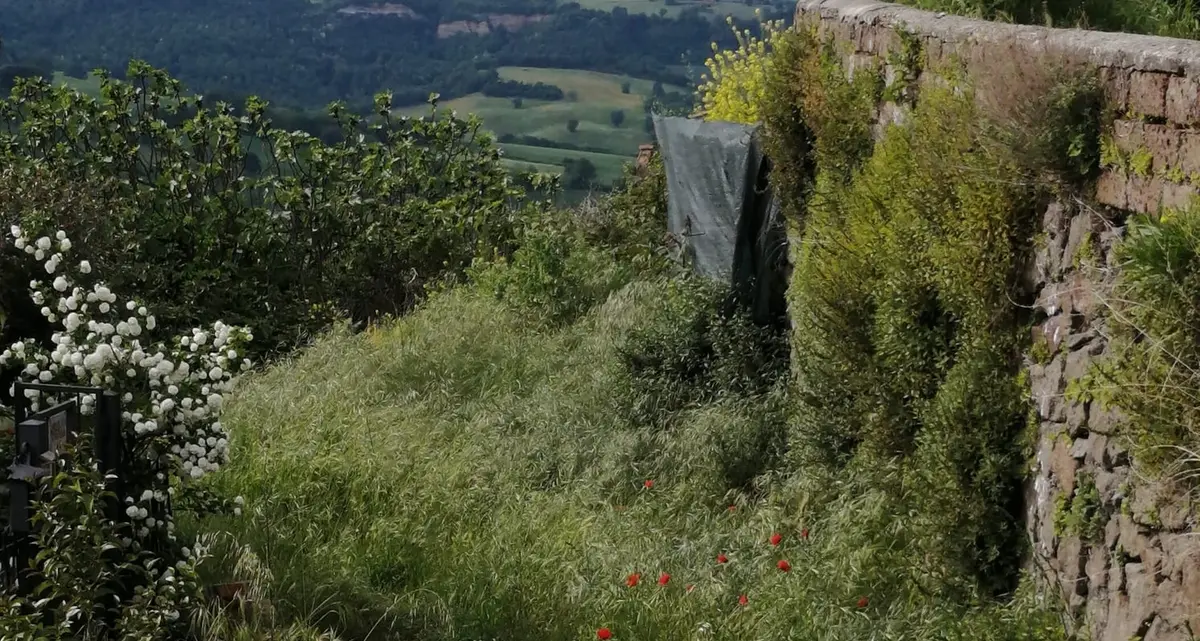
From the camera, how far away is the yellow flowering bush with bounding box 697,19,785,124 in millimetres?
8789

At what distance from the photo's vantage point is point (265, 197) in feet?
33.4

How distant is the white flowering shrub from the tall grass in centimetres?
57

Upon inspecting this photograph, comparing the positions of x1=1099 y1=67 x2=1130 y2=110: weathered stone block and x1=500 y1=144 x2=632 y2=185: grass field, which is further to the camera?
x1=500 y1=144 x2=632 y2=185: grass field

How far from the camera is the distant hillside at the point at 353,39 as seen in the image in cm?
1625

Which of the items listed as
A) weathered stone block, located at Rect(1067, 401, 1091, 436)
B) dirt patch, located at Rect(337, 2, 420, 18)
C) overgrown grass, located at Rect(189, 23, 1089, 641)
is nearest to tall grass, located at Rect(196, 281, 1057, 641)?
overgrown grass, located at Rect(189, 23, 1089, 641)

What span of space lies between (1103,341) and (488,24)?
19659 mm

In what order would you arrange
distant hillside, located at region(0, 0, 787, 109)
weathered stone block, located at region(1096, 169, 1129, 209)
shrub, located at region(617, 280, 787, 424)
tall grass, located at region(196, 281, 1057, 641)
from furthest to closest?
distant hillside, located at region(0, 0, 787, 109), shrub, located at region(617, 280, 787, 424), tall grass, located at region(196, 281, 1057, 641), weathered stone block, located at region(1096, 169, 1129, 209)

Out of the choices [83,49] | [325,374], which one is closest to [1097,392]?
[325,374]

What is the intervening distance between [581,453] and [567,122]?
39.4 feet

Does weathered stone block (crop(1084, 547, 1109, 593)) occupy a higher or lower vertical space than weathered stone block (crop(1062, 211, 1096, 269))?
lower

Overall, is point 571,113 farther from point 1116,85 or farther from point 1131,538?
point 1131,538

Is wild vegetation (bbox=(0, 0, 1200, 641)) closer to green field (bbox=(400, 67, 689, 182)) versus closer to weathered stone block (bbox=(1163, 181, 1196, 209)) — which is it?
weathered stone block (bbox=(1163, 181, 1196, 209))

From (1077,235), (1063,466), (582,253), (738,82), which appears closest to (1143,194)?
(1077,235)

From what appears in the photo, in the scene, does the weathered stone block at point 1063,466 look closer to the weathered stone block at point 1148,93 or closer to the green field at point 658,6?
the weathered stone block at point 1148,93
